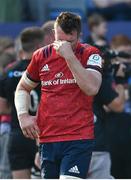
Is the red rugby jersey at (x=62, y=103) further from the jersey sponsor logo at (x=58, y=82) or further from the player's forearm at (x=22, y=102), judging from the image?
the player's forearm at (x=22, y=102)

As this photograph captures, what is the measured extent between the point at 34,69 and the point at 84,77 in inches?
24.9

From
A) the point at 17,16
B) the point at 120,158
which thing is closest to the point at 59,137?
the point at 120,158

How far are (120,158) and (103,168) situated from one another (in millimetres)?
1046

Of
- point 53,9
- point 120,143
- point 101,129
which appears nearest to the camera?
point 101,129

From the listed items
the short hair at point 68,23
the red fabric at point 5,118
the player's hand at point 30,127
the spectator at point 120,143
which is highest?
the short hair at point 68,23

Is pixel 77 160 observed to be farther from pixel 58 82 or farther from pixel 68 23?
pixel 68 23

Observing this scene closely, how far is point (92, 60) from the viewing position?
20.9ft

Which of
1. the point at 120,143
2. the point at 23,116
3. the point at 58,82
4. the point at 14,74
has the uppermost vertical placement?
the point at 58,82

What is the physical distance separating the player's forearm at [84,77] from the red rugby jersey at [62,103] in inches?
6.5

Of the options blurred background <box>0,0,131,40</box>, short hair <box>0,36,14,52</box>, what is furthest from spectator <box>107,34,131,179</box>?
blurred background <box>0,0,131,40</box>

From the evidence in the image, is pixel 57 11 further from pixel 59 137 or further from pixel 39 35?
pixel 59 137

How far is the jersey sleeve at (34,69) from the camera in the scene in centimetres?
657

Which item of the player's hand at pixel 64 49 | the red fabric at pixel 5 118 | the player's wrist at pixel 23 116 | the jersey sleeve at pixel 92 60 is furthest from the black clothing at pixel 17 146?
the player's hand at pixel 64 49

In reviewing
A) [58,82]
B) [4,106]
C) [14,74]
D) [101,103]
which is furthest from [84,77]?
[4,106]
